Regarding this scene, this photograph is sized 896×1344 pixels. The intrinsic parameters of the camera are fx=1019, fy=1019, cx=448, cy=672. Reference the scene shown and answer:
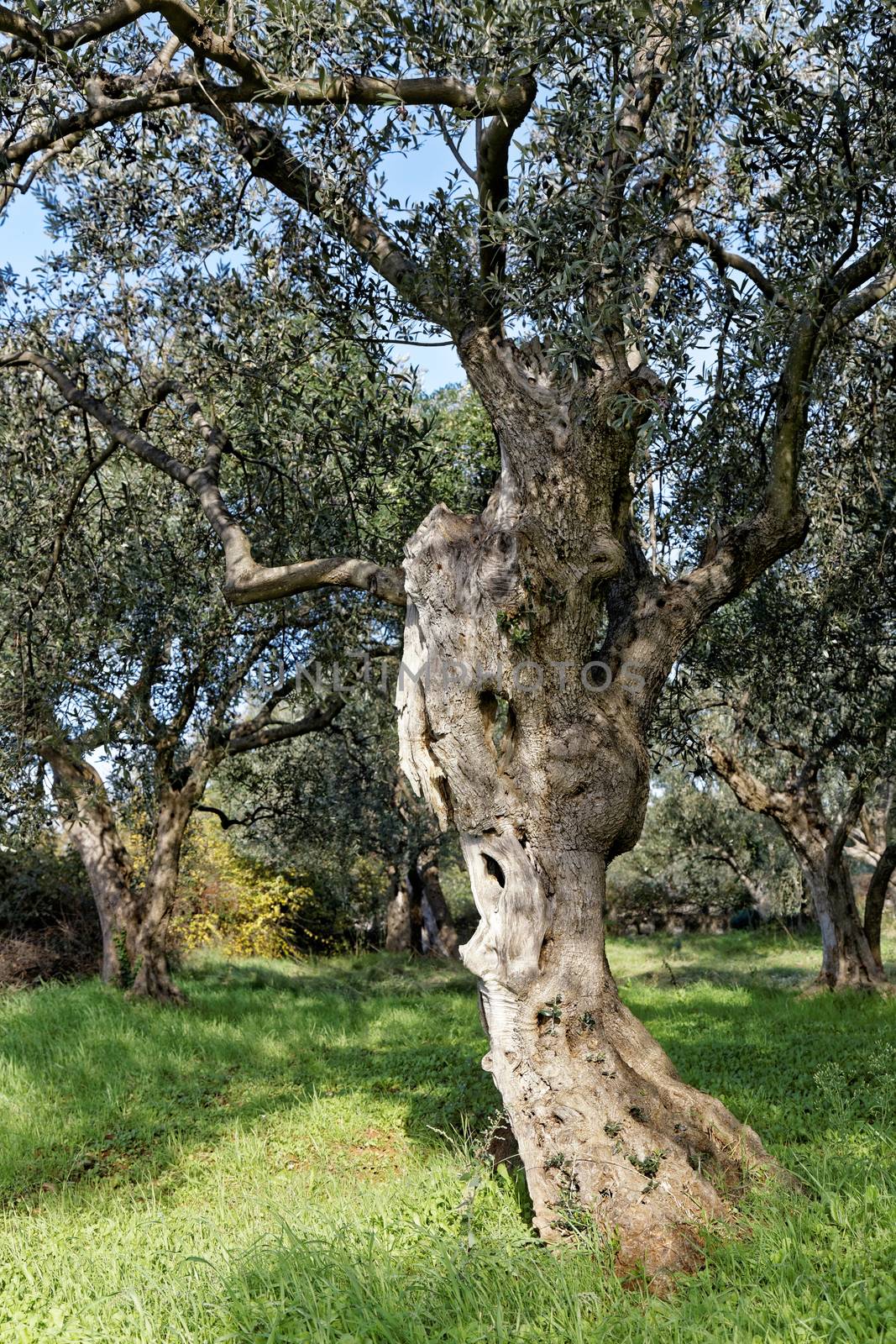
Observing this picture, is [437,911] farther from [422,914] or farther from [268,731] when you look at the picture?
[268,731]

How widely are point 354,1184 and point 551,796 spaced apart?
3033 mm

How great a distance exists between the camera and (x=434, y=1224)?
18.3 ft

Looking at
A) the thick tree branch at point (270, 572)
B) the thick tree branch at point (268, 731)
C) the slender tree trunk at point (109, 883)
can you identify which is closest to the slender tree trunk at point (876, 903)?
the thick tree branch at point (268, 731)

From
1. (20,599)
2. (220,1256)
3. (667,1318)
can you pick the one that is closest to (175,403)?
(20,599)

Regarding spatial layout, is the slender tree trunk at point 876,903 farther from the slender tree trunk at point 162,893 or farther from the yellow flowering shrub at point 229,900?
the yellow flowering shrub at point 229,900

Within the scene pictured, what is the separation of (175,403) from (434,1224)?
8.48 meters

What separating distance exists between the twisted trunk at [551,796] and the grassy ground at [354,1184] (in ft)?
1.38

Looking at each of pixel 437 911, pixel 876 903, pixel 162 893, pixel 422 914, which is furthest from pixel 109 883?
pixel 422 914

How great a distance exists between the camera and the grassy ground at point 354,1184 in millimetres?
4211

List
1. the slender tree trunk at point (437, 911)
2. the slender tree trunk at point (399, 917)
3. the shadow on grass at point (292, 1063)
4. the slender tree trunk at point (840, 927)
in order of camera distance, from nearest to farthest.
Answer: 1. the shadow on grass at point (292, 1063)
2. the slender tree trunk at point (840, 927)
3. the slender tree trunk at point (437, 911)
4. the slender tree trunk at point (399, 917)

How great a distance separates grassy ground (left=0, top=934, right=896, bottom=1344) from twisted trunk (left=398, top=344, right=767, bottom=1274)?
420 millimetres

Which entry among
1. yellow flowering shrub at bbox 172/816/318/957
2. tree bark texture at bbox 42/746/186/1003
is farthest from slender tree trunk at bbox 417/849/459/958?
tree bark texture at bbox 42/746/186/1003

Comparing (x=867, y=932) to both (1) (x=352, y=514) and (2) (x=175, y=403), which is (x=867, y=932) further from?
(2) (x=175, y=403)

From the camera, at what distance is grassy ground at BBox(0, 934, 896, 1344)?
13.8ft
